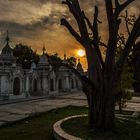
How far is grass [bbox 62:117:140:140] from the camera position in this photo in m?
9.80

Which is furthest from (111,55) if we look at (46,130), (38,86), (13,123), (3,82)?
(38,86)

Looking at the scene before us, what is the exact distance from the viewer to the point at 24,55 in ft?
209

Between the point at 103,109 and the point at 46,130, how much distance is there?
10.7 feet

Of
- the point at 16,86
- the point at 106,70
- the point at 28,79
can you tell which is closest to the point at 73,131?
the point at 106,70

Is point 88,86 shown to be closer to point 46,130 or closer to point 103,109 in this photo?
→ point 103,109

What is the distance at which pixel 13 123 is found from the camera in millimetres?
14422

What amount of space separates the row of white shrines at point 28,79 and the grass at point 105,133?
21.6 m

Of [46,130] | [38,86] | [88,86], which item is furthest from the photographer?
[38,86]

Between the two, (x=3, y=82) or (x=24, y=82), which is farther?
(x=24, y=82)

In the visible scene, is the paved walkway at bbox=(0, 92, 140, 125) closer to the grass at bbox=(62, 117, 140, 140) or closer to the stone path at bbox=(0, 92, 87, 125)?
the stone path at bbox=(0, 92, 87, 125)

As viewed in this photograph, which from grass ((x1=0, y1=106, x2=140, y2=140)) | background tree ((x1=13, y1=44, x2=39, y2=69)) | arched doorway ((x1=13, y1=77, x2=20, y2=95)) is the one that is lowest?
grass ((x1=0, y1=106, x2=140, y2=140))

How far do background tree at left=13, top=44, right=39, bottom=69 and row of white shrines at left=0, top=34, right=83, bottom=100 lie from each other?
14.6 metres

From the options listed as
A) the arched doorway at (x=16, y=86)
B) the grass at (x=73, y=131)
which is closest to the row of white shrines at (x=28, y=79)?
the arched doorway at (x=16, y=86)

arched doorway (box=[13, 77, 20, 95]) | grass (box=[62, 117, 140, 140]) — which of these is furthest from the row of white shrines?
grass (box=[62, 117, 140, 140])
